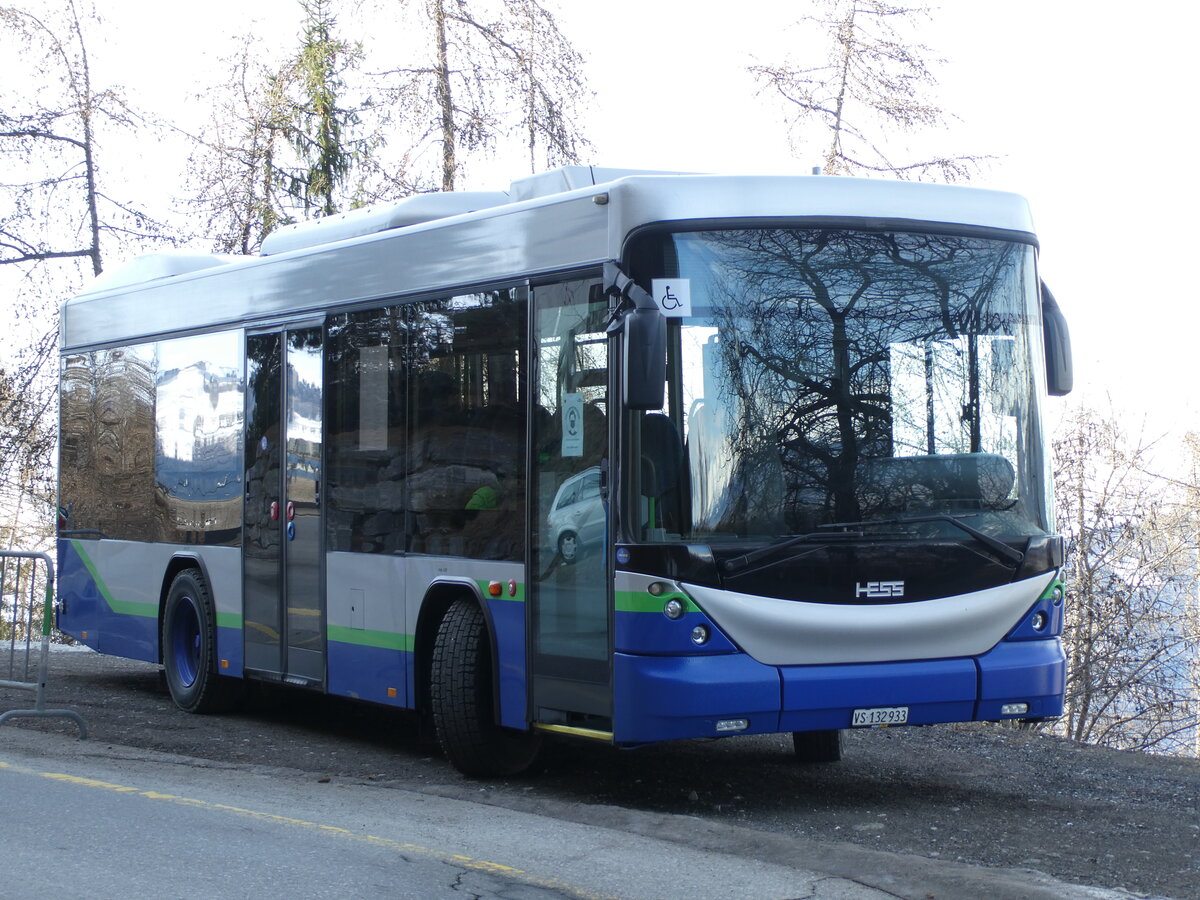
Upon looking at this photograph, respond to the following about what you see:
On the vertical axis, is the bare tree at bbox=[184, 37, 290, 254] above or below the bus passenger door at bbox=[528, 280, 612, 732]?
above

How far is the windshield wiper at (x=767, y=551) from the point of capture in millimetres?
7652

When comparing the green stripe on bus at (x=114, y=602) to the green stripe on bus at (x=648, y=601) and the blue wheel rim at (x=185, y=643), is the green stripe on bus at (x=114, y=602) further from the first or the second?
the green stripe on bus at (x=648, y=601)

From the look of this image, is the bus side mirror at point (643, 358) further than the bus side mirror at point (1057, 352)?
No

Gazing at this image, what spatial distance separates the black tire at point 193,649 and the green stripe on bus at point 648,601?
5017mm

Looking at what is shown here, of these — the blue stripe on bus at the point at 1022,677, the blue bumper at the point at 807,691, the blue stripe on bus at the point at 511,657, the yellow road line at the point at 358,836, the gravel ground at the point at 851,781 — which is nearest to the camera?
the yellow road line at the point at 358,836

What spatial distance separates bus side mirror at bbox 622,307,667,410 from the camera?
7.41 metres

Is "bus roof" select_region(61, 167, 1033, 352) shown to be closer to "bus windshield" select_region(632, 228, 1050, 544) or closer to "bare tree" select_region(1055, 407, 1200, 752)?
"bus windshield" select_region(632, 228, 1050, 544)

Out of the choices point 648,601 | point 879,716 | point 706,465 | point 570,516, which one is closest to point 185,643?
point 570,516

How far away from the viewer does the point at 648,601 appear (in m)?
7.60

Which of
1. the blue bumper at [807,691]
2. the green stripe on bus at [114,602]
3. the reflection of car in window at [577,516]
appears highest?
the reflection of car in window at [577,516]

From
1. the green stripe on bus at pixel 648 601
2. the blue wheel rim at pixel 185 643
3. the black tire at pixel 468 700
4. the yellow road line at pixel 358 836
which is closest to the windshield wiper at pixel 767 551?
the green stripe on bus at pixel 648 601

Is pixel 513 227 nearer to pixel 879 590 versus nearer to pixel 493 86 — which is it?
pixel 879 590

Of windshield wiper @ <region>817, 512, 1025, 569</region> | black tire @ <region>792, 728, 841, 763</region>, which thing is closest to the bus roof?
windshield wiper @ <region>817, 512, 1025, 569</region>

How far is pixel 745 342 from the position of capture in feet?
25.6
